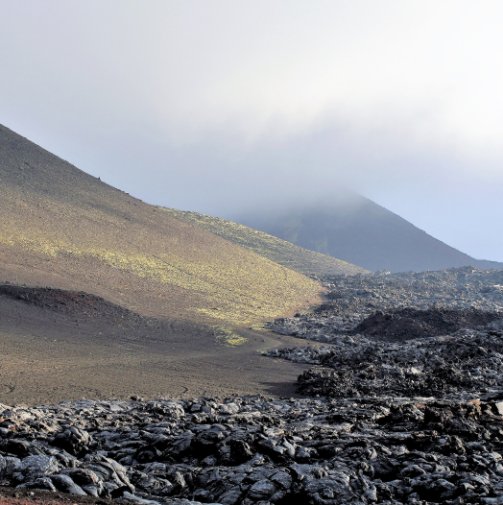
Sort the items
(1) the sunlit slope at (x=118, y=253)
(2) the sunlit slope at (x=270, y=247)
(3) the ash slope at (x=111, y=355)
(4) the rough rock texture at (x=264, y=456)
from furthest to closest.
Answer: (2) the sunlit slope at (x=270, y=247) < (1) the sunlit slope at (x=118, y=253) < (3) the ash slope at (x=111, y=355) < (4) the rough rock texture at (x=264, y=456)

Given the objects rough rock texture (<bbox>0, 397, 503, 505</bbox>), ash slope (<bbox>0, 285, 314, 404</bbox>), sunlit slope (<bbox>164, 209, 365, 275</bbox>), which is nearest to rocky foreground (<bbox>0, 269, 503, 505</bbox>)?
rough rock texture (<bbox>0, 397, 503, 505</bbox>)

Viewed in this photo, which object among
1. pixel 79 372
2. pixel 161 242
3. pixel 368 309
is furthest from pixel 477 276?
pixel 79 372

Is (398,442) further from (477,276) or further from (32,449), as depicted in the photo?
(477,276)

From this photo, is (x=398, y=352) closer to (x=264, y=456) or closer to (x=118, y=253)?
(x=264, y=456)

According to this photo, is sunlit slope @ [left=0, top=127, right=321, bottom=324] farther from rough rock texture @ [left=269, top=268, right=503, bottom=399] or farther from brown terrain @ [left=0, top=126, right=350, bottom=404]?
rough rock texture @ [left=269, top=268, right=503, bottom=399]

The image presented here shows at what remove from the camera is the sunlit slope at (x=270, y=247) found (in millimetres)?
112875

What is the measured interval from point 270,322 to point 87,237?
21.3m

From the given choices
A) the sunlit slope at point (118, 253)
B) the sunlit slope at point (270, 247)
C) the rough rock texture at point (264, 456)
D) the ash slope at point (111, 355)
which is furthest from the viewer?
the sunlit slope at point (270, 247)

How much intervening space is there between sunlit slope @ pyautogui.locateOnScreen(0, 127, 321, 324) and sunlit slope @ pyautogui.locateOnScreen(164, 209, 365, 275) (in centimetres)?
2952

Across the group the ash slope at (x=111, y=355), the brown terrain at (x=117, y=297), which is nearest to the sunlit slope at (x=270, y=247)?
the brown terrain at (x=117, y=297)

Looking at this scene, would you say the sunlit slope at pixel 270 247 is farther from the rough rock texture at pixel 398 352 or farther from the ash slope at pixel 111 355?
the ash slope at pixel 111 355

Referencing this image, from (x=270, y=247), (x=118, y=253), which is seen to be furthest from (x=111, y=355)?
(x=270, y=247)

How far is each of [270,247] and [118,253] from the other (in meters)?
63.5

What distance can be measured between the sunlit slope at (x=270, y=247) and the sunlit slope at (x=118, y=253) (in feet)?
96.8
